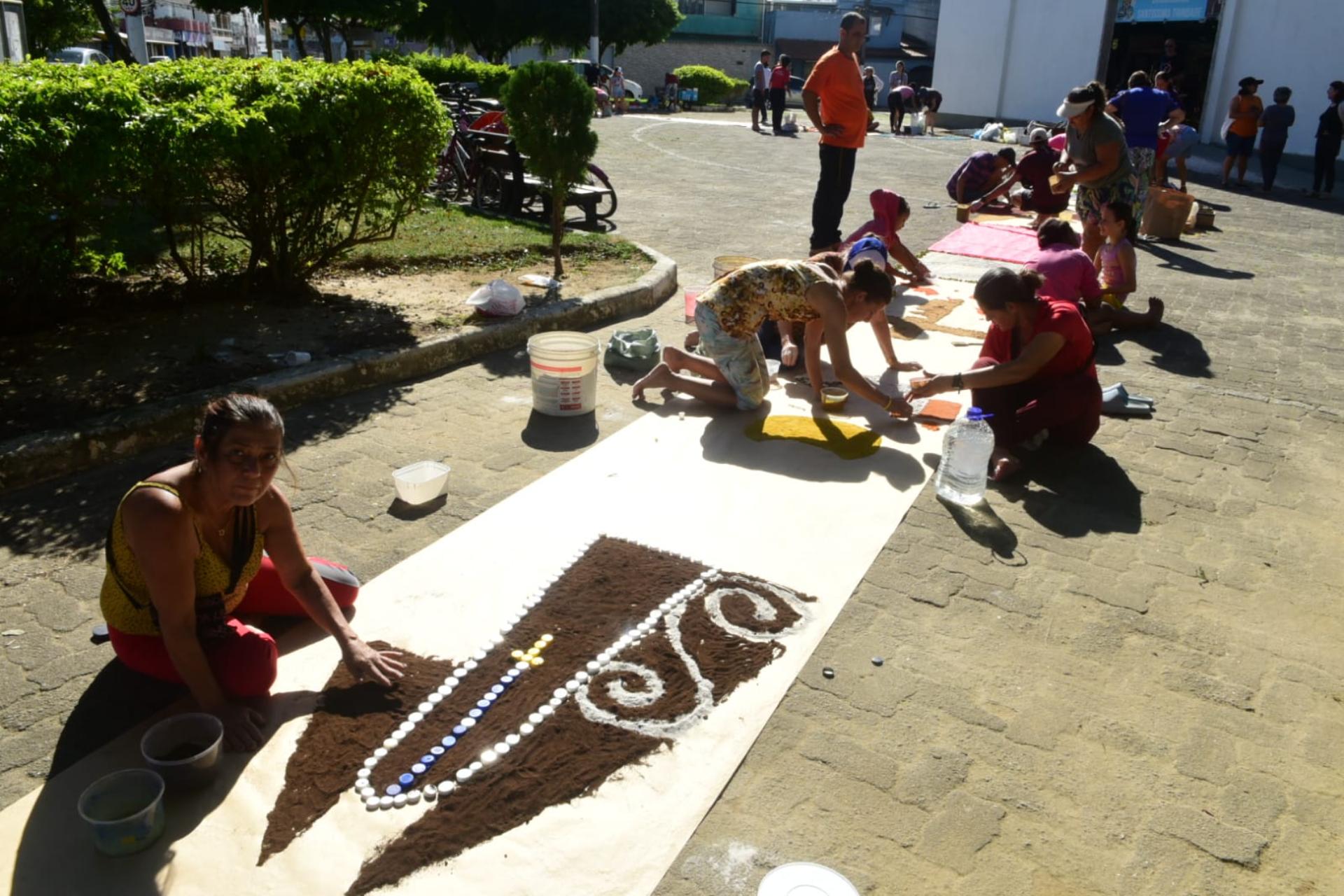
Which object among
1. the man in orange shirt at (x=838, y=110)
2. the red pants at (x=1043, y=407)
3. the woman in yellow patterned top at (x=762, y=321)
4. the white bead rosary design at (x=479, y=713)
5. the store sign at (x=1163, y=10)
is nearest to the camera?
the white bead rosary design at (x=479, y=713)

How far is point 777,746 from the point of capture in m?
2.88

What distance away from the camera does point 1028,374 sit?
4.71 meters

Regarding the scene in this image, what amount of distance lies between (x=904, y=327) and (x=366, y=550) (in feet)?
15.6

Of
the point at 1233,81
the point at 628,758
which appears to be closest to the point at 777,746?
the point at 628,758

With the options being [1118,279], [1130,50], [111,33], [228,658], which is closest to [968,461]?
[228,658]

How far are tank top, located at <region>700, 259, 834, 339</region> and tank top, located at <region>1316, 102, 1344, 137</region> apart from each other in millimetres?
14074

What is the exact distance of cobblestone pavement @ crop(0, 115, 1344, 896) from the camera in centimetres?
257

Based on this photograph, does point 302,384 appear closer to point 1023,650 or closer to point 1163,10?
point 1023,650

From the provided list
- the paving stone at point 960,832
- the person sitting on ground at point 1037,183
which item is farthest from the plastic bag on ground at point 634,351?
the person sitting on ground at point 1037,183

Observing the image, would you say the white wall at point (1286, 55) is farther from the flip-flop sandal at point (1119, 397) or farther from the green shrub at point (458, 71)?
the flip-flop sandal at point (1119, 397)

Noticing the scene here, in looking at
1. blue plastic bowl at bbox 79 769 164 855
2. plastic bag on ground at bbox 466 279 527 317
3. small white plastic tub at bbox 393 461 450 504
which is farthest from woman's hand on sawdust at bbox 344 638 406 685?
plastic bag on ground at bbox 466 279 527 317

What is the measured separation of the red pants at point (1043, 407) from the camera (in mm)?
4867

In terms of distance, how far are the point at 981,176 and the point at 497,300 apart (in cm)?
816

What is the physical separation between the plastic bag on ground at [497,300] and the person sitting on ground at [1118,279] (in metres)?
4.25
